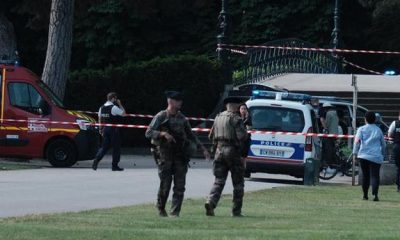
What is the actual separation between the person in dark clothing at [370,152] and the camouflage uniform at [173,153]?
230 inches

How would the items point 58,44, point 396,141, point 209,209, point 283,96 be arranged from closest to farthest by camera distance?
point 209,209 → point 396,141 → point 283,96 → point 58,44

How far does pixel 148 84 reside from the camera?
35.9 m

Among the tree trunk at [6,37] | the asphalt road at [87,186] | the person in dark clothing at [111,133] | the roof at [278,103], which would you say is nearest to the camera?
the asphalt road at [87,186]

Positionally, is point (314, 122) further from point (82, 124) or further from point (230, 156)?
point (230, 156)

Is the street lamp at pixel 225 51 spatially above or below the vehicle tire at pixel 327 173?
above

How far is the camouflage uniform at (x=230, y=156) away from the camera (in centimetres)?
1622

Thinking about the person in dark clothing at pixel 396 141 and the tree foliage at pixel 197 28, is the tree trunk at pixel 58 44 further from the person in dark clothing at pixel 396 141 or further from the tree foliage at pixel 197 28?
the person in dark clothing at pixel 396 141

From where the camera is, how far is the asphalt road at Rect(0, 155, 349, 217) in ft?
59.6

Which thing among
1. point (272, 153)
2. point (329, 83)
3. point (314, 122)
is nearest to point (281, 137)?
point (272, 153)

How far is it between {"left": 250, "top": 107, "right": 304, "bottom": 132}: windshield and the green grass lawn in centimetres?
413

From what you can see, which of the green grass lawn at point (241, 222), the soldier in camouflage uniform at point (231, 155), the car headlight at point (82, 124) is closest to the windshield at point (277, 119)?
the green grass lawn at point (241, 222)

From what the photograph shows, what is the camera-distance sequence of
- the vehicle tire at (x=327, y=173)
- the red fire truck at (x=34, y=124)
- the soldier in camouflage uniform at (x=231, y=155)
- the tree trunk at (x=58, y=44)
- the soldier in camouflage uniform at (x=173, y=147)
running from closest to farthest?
the soldier in camouflage uniform at (x=173, y=147) < the soldier in camouflage uniform at (x=231, y=155) < the vehicle tire at (x=327, y=173) < the red fire truck at (x=34, y=124) < the tree trunk at (x=58, y=44)

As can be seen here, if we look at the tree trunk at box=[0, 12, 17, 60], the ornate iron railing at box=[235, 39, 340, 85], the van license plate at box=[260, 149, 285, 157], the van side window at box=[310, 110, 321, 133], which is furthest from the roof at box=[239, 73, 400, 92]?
the van license plate at box=[260, 149, 285, 157]

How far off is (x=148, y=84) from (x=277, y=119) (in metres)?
11.6
